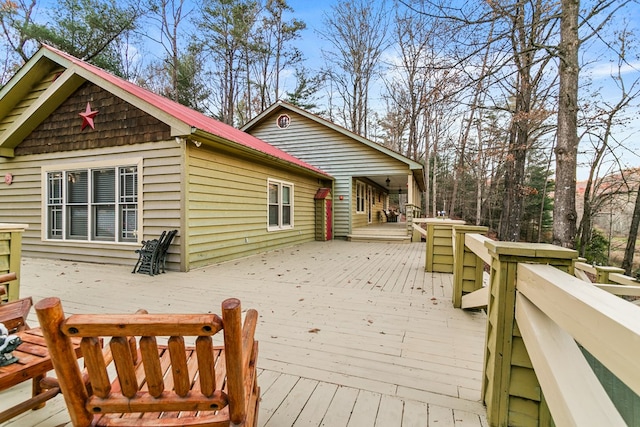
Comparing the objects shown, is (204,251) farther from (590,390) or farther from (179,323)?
(590,390)

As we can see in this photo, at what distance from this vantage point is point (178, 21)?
1569 centimetres

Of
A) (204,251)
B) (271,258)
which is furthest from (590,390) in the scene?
(271,258)

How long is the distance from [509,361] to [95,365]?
1.91 metres


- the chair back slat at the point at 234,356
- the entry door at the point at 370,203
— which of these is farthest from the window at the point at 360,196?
the chair back slat at the point at 234,356

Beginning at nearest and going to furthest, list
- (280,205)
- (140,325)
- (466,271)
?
(140,325) < (466,271) < (280,205)

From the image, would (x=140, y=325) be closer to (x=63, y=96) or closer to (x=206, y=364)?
(x=206, y=364)

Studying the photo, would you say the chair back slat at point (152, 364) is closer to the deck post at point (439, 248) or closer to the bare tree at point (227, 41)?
the deck post at point (439, 248)

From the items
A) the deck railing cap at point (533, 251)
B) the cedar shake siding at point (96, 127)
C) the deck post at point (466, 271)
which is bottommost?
the deck post at point (466, 271)

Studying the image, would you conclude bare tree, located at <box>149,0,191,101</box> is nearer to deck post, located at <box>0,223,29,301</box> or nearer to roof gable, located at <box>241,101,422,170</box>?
roof gable, located at <box>241,101,422,170</box>

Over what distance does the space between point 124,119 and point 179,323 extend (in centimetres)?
684

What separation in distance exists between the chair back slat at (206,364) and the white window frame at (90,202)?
19.8 ft

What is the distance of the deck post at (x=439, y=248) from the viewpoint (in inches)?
225

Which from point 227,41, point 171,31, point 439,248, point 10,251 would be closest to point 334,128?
point 439,248

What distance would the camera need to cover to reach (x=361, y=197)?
47.4 feet
